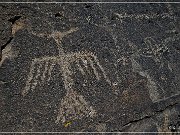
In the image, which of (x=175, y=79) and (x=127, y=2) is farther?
(x=127, y=2)

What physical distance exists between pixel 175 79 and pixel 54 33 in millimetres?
878

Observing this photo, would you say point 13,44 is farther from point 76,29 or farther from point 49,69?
point 76,29

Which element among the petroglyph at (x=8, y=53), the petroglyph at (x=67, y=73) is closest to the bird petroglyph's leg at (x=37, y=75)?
the petroglyph at (x=67, y=73)

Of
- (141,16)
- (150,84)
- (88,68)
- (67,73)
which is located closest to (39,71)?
(67,73)

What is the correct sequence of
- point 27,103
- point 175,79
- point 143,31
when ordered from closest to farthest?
point 27,103 < point 175,79 < point 143,31

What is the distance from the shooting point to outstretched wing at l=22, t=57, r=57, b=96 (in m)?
2.13

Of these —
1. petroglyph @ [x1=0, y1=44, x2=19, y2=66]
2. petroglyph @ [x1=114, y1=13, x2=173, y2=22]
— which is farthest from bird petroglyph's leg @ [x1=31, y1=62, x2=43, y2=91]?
petroglyph @ [x1=114, y1=13, x2=173, y2=22]

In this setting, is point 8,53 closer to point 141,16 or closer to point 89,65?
point 89,65

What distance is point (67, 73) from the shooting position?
2.21 metres

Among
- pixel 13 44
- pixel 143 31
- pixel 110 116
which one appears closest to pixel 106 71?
pixel 110 116

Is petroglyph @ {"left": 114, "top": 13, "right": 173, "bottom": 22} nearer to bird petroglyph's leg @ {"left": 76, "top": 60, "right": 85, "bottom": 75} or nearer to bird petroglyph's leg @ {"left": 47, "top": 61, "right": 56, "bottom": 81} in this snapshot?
bird petroglyph's leg @ {"left": 76, "top": 60, "right": 85, "bottom": 75}

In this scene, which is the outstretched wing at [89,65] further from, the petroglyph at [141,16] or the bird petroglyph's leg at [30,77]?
the petroglyph at [141,16]

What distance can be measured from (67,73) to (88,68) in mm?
144

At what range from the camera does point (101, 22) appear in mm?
2494
